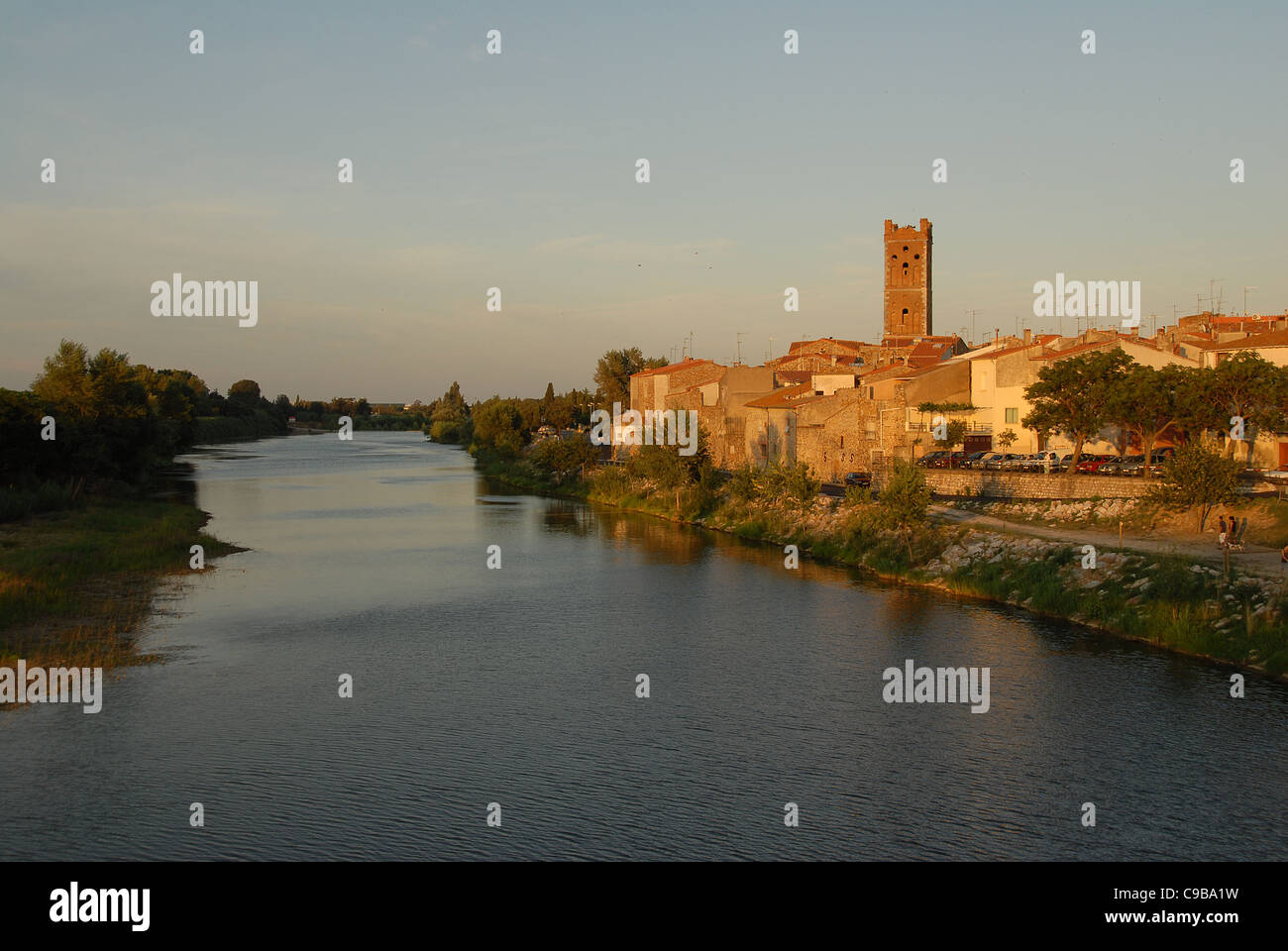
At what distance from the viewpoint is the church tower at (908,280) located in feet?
292

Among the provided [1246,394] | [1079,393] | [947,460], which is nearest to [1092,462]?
[1079,393]

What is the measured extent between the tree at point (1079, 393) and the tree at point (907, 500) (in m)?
6.41

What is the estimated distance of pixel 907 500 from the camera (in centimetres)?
2853

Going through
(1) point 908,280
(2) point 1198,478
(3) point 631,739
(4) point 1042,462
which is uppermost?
(1) point 908,280

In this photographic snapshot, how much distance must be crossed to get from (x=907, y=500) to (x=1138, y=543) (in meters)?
6.09

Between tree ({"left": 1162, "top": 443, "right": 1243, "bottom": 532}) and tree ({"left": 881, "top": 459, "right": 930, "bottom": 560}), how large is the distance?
249 inches

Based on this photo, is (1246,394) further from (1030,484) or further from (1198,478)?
(1198,478)

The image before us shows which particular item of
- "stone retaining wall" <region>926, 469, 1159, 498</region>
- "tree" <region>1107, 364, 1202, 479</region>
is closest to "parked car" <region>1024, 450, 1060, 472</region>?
"stone retaining wall" <region>926, 469, 1159, 498</region>

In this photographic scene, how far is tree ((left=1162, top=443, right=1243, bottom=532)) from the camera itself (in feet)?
76.4

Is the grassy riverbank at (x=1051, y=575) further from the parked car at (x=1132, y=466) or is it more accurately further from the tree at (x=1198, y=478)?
the parked car at (x=1132, y=466)

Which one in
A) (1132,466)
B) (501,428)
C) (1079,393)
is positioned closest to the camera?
(1132,466)

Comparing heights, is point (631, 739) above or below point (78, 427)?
below
